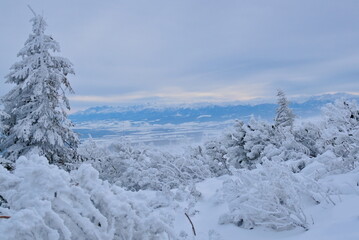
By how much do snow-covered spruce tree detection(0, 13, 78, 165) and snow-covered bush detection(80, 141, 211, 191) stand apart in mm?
2867

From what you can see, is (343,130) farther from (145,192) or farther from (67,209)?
(67,209)

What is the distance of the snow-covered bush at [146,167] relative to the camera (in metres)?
11.8

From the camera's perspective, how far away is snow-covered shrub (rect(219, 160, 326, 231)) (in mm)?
3736

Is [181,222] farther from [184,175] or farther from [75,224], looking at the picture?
[184,175]

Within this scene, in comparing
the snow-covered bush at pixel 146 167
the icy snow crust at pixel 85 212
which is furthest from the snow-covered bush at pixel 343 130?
the snow-covered bush at pixel 146 167

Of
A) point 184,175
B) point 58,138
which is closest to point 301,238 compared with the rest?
point 184,175

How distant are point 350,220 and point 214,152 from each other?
14199 millimetres

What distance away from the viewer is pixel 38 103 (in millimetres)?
11633

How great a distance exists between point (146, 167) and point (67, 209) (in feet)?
41.2

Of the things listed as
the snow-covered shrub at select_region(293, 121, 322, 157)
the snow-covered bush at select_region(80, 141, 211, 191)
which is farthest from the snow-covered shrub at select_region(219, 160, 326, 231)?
the snow-covered shrub at select_region(293, 121, 322, 157)

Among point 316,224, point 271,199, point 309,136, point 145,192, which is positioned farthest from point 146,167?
point 316,224

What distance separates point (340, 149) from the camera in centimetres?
688

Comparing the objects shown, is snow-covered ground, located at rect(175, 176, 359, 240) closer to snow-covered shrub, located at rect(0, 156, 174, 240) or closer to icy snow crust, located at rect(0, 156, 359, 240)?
icy snow crust, located at rect(0, 156, 359, 240)

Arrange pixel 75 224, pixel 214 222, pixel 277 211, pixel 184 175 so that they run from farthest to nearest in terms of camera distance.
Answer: pixel 184 175, pixel 214 222, pixel 277 211, pixel 75 224
